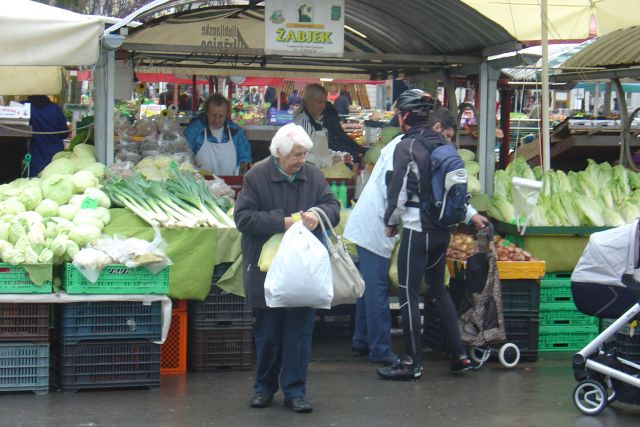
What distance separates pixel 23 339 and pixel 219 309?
1447 millimetres

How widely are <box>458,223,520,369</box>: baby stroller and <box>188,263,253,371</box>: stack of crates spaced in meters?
1.66

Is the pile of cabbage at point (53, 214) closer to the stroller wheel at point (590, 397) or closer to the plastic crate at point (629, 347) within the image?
the stroller wheel at point (590, 397)

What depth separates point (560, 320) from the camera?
8.41 m

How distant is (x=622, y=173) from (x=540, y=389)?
9.71ft

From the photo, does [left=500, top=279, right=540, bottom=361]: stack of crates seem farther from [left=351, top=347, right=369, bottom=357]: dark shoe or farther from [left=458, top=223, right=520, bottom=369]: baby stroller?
[left=351, top=347, right=369, bottom=357]: dark shoe

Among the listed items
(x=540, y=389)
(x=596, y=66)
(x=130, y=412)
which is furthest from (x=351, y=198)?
(x=596, y=66)

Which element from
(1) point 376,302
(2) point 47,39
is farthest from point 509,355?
(2) point 47,39

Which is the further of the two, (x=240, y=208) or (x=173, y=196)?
(x=173, y=196)

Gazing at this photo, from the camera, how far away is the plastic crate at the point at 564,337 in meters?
8.41

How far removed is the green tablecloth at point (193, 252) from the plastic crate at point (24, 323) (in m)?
0.79

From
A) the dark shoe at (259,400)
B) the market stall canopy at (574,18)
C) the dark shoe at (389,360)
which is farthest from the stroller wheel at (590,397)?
the market stall canopy at (574,18)

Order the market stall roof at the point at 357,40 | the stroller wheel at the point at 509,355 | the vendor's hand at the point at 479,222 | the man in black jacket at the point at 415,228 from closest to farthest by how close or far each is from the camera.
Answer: the man in black jacket at the point at 415,228, the vendor's hand at the point at 479,222, the stroller wheel at the point at 509,355, the market stall roof at the point at 357,40

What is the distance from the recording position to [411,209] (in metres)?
7.07

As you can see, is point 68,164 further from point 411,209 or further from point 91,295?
point 411,209
